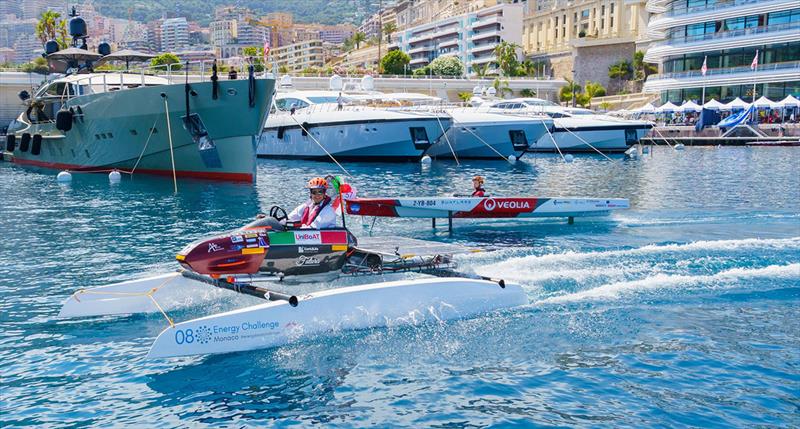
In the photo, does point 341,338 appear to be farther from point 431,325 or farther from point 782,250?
point 782,250

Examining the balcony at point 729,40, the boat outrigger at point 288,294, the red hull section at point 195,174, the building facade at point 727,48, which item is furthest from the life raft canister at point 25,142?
the balcony at point 729,40

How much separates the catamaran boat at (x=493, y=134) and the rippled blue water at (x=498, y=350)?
86.0ft

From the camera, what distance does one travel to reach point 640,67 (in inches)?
3947

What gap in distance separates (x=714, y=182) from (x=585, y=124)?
2193 cm

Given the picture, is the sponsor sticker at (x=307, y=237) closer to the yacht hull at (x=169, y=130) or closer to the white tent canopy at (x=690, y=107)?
the yacht hull at (x=169, y=130)

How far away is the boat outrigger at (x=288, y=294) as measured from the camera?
10.7 meters

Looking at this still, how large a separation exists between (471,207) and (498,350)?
10.1 metres

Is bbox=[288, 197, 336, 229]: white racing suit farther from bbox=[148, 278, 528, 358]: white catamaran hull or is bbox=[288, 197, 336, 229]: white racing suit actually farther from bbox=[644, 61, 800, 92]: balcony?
bbox=[644, 61, 800, 92]: balcony

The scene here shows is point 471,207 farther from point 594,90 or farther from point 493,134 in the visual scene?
point 594,90

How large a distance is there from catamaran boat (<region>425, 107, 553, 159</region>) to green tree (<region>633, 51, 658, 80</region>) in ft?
188

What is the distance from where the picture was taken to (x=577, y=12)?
4835 inches

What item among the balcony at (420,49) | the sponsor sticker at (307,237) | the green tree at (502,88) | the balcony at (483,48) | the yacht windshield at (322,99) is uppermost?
the balcony at (420,49)

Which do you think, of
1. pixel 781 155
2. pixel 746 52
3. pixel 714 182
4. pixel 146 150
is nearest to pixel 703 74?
pixel 746 52

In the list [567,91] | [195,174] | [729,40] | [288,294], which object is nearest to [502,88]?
[567,91]
